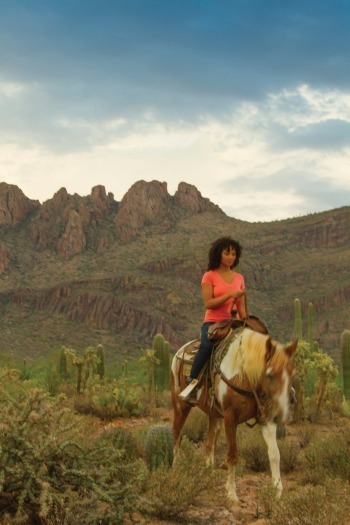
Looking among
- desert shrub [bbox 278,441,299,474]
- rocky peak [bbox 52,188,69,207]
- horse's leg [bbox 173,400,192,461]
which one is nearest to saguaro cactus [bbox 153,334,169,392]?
desert shrub [bbox 278,441,299,474]

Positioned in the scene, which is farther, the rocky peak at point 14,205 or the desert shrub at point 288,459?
the rocky peak at point 14,205

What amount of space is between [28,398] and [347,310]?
61.8 metres

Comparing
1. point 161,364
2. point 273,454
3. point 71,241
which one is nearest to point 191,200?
point 71,241

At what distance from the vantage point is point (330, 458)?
887 centimetres

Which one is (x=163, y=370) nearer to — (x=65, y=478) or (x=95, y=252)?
(x=65, y=478)

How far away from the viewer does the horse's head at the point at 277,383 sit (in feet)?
22.3

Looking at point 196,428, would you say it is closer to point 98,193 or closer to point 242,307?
point 242,307

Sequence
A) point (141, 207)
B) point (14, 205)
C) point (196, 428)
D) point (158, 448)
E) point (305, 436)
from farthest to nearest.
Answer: point (14, 205) → point (141, 207) → point (196, 428) → point (305, 436) → point (158, 448)

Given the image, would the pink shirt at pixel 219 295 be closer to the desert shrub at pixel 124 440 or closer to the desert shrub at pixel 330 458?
the desert shrub at pixel 124 440

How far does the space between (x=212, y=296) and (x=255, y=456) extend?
296cm

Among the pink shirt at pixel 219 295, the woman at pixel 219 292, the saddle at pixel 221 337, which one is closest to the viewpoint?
the saddle at pixel 221 337

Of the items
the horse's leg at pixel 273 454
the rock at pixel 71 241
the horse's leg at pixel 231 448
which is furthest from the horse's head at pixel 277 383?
the rock at pixel 71 241

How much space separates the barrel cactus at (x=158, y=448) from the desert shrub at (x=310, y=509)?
2544 mm

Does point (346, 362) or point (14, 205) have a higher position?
point (14, 205)
